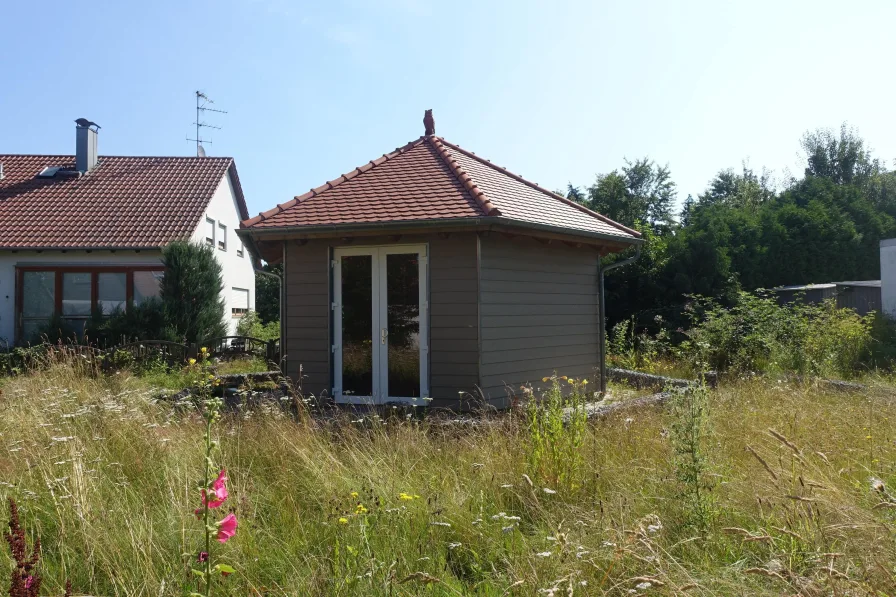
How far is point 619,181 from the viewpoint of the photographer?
30.5 metres

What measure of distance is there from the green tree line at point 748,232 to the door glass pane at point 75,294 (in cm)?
1536

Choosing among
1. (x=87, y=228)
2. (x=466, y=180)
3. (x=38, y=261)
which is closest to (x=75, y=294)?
(x=38, y=261)

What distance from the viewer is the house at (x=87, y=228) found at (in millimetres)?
18656

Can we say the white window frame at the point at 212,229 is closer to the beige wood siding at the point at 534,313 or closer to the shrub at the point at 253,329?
the shrub at the point at 253,329

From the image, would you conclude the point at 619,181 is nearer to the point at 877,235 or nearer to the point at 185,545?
the point at 877,235

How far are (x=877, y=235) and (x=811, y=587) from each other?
117 ft

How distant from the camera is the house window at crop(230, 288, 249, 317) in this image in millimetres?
23766

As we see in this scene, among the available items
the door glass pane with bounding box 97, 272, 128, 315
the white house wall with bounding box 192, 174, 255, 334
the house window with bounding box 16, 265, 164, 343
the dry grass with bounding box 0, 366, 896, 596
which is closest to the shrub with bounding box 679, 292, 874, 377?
the dry grass with bounding box 0, 366, 896, 596

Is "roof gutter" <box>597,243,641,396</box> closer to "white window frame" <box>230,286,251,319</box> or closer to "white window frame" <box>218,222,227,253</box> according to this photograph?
"white window frame" <box>230,286,251,319</box>

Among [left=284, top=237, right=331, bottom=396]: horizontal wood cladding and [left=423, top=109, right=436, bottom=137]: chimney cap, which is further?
[left=423, top=109, right=436, bottom=137]: chimney cap

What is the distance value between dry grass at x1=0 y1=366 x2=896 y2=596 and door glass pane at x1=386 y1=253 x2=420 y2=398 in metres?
2.38

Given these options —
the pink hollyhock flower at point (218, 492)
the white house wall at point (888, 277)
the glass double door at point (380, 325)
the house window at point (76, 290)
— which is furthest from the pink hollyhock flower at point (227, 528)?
the white house wall at point (888, 277)

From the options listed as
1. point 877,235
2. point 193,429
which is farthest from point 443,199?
point 877,235

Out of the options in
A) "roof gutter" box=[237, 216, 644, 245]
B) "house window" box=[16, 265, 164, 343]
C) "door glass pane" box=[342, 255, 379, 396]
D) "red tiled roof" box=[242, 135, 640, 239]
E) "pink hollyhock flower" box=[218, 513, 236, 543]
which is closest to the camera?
"pink hollyhock flower" box=[218, 513, 236, 543]
